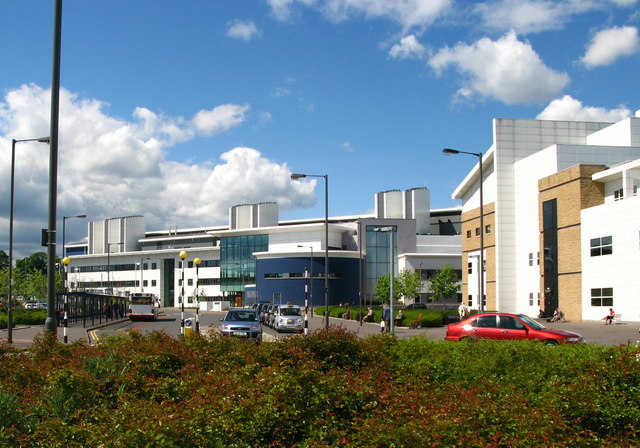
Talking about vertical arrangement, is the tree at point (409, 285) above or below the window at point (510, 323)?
below

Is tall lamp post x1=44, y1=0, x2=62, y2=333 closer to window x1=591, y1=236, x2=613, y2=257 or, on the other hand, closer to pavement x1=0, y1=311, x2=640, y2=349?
pavement x1=0, y1=311, x2=640, y2=349

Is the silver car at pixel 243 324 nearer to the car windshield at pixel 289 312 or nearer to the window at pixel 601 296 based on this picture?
the car windshield at pixel 289 312

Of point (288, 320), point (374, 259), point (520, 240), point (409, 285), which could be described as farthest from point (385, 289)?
point (288, 320)

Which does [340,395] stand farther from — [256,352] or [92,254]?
[92,254]

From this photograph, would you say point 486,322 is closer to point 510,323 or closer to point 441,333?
point 510,323

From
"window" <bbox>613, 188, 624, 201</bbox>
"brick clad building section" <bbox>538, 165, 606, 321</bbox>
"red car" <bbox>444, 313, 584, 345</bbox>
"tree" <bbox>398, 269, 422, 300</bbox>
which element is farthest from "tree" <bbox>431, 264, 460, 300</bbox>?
"red car" <bbox>444, 313, 584, 345</bbox>

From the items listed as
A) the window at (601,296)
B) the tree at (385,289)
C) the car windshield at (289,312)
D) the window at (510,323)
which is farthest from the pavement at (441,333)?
the tree at (385,289)

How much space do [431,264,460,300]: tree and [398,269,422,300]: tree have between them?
2.37m

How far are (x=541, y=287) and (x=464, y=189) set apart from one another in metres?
21.0

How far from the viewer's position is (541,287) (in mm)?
51750

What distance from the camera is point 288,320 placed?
38281 millimetres

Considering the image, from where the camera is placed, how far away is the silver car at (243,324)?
2653cm

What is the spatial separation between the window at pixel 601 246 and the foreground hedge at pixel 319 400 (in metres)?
36.2

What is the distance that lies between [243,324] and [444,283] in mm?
61314
